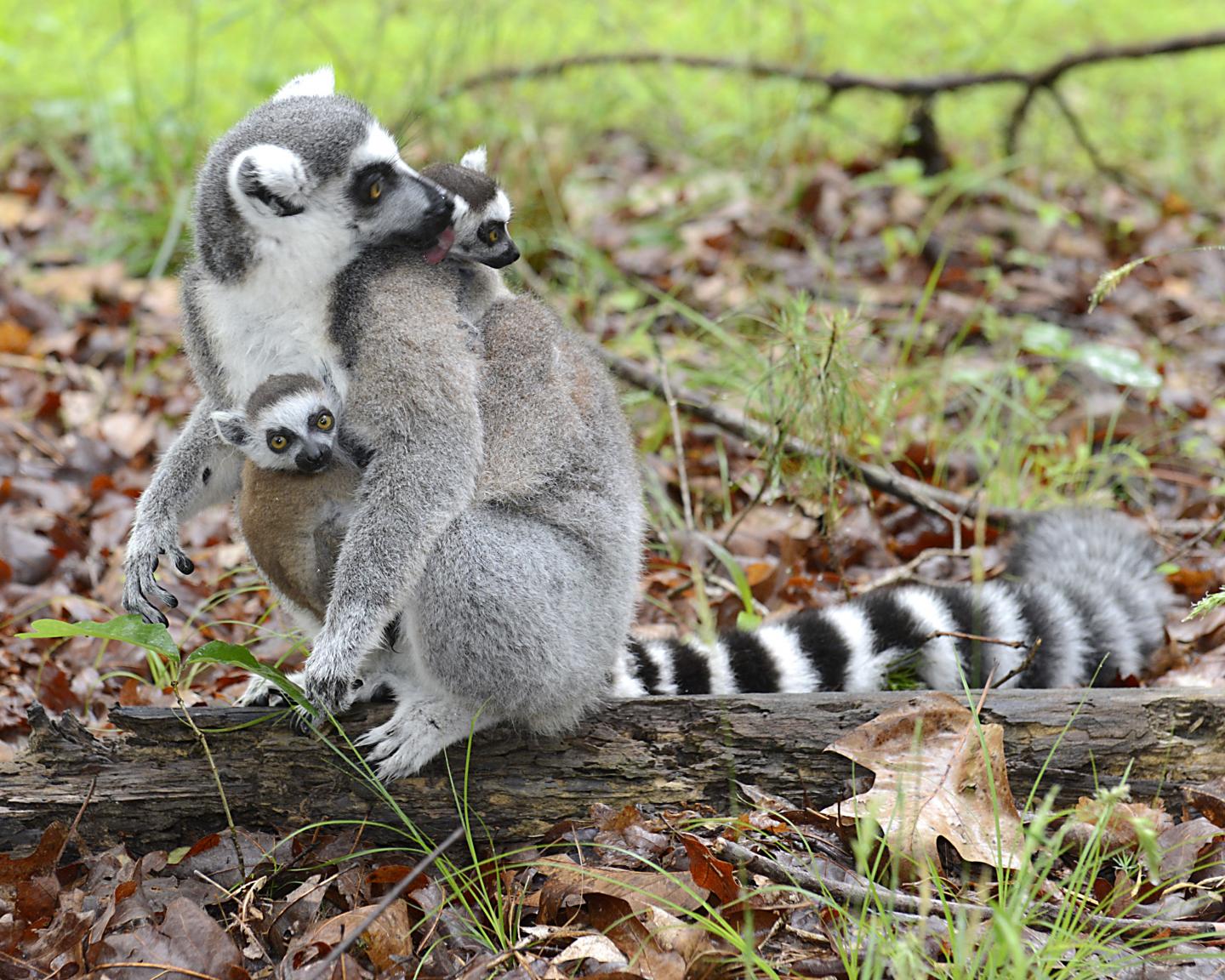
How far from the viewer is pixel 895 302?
25.6 feet

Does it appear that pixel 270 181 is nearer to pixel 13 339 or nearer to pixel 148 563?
pixel 148 563

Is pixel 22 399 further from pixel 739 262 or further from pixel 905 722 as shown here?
pixel 905 722

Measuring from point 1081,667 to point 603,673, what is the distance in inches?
67.4

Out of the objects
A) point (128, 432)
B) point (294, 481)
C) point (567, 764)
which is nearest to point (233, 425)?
point (294, 481)

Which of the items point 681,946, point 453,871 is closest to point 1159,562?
point 681,946

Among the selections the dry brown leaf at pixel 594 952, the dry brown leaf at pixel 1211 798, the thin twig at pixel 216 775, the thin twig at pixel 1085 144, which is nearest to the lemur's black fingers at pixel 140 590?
the thin twig at pixel 216 775

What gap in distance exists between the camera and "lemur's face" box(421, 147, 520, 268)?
4008 mm

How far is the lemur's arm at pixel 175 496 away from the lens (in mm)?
4020

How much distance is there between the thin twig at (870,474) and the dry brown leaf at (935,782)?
1.69 m

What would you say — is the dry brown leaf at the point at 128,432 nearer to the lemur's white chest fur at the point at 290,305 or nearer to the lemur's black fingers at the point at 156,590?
the lemur's black fingers at the point at 156,590

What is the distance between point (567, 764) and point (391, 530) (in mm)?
904

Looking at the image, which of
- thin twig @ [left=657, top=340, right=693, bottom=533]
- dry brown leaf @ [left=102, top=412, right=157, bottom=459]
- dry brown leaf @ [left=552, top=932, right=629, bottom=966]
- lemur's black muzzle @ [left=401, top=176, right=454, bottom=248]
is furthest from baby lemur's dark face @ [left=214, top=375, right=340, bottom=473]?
dry brown leaf @ [left=102, top=412, right=157, bottom=459]

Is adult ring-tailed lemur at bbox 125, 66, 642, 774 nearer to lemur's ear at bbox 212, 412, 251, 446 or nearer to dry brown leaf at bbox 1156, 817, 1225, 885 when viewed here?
lemur's ear at bbox 212, 412, 251, 446

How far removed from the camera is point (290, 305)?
3750mm
